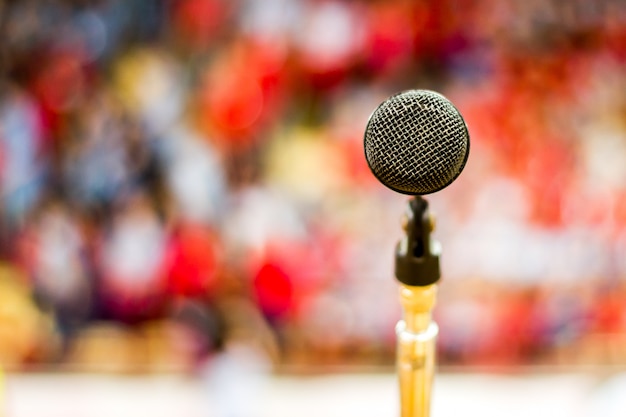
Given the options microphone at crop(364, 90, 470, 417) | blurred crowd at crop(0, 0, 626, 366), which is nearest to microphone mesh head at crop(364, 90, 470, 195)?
microphone at crop(364, 90, 470, 417)

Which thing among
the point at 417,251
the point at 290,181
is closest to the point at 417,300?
the point at 417,251

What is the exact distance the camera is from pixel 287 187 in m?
1.64

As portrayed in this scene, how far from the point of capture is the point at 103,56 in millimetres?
1594

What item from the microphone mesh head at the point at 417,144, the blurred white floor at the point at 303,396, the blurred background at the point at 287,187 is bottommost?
the microphone mesh head at the point at 417,144

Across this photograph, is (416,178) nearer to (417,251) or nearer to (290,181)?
(417,251)

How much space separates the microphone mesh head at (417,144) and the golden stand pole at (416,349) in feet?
0.30

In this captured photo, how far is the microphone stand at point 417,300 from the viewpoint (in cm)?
57

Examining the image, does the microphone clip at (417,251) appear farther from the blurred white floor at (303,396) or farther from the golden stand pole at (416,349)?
the blurred white floor at (303,396)

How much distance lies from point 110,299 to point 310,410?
57cm

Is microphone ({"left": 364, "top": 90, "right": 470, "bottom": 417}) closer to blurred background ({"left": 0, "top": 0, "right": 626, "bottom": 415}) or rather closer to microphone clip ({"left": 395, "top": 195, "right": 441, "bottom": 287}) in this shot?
microphone clip ({"left": 395, "top": 195, "right": 441, "bottom": 287})

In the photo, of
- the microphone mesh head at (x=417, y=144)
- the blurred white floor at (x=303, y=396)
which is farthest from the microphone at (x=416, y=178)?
the blurred white floor at (x=303, y=396)

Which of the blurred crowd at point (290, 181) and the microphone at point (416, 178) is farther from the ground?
the blurred crowd at point (290, 181)

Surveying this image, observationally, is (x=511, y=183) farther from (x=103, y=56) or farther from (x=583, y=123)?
(x=103, y=56)

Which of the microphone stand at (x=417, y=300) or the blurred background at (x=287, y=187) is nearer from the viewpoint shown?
the microphone stand at (x=417, y=300)
